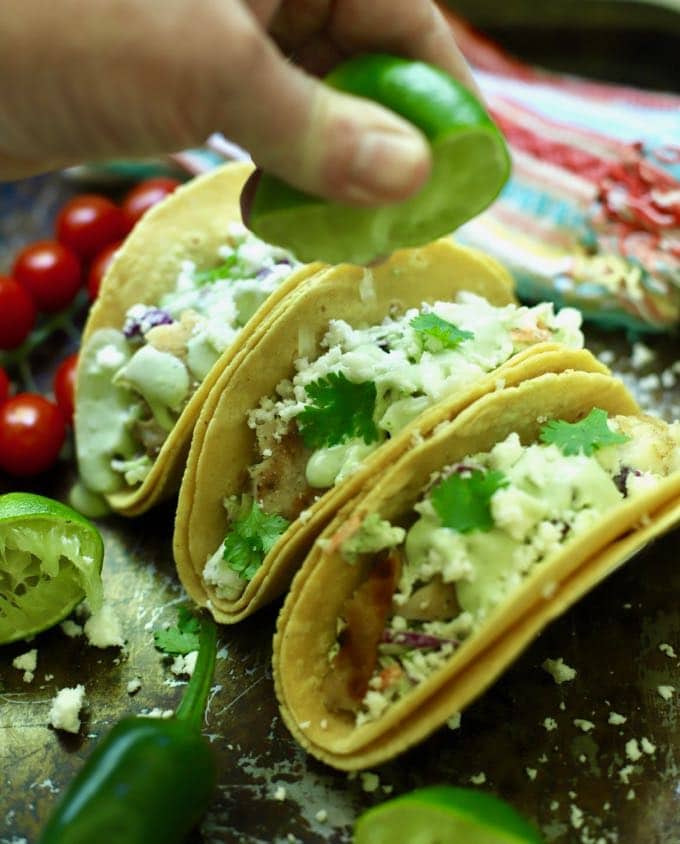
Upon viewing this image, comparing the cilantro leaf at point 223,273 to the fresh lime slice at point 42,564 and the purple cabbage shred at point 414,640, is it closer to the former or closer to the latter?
the fresh lime slice at point 42,564

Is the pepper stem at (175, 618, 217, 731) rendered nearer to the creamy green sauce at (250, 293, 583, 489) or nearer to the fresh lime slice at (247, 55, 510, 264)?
the creamy green sauce at (250, 293, 583, 489)

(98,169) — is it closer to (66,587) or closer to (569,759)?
(66,587)

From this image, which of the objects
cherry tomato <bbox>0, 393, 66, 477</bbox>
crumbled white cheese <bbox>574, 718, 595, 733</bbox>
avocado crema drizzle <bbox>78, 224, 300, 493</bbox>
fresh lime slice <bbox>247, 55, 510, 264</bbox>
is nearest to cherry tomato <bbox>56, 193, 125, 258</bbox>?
cherry tomato <bbox>0, 393, 66, 477</bbox>

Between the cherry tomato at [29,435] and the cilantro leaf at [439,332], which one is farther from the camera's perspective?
the cherry tomato at [29,435]

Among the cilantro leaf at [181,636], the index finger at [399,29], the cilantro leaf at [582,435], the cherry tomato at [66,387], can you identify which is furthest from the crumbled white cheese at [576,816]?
the cherry tomato at [66,387]

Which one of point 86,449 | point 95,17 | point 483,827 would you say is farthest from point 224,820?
point 95,17

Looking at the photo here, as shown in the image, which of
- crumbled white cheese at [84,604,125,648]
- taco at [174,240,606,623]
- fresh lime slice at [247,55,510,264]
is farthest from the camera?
crumbled white cheese at [84,604,125,648]
